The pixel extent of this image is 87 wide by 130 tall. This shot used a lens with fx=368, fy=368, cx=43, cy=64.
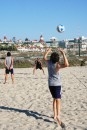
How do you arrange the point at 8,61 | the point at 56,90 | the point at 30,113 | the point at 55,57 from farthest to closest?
the point at 8,61 → the point at 30,113 → the point at 56,90 → the point at 55,57

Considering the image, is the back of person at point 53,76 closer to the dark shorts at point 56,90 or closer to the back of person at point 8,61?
the dark shorts at point 56,90

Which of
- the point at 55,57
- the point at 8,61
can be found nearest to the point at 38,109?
the point at 55,57

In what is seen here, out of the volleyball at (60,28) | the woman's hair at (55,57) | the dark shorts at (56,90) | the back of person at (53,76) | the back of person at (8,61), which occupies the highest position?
the volleyball at (60,28)

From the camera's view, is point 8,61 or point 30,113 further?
point 8,61

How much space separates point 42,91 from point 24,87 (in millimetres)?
1614

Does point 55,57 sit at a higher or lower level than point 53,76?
higher

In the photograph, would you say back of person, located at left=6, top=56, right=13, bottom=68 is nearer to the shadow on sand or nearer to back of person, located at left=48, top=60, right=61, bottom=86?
the shadow on sand

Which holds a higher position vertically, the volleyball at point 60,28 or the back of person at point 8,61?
the volleyball at point 60,28

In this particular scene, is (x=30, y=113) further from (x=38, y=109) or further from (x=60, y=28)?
(x=60, y=28)

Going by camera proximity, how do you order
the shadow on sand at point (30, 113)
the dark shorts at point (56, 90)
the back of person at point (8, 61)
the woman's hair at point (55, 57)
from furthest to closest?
the back of person at point (8, 61) → the shadow on sand at point (30, 113) → the dark shorts at point (56, 90) → the woman's hair at point (55, 57)

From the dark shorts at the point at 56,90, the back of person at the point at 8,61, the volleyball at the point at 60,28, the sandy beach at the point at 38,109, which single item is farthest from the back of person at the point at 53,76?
the back of person at the point at 8,61

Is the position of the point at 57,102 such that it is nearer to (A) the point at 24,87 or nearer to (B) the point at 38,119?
(B) the point at 38,119

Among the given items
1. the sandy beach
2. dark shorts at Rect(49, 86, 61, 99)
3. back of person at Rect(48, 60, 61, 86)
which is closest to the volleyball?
the sandy beach

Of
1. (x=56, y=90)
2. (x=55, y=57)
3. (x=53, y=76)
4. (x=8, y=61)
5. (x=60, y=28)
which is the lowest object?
(x=8, y=61)
